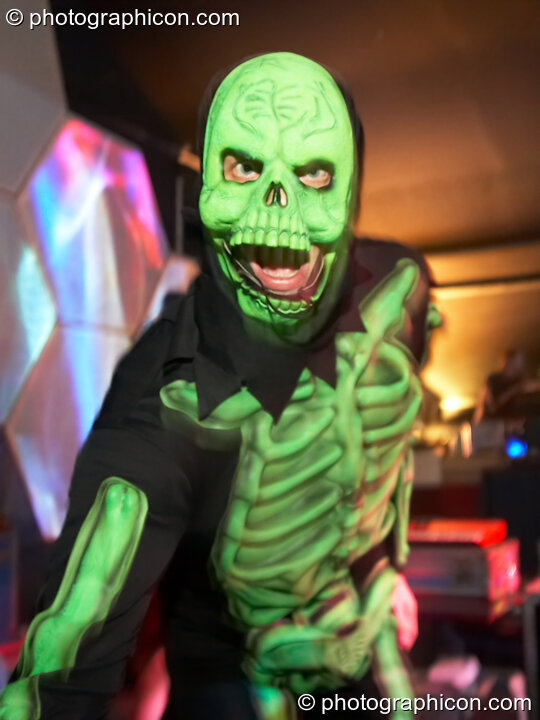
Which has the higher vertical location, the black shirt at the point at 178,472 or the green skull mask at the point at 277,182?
the green skull mask at the point at 277,182

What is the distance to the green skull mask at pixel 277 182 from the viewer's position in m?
0.77

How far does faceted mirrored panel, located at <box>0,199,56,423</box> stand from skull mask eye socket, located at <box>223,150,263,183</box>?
0.87 feet

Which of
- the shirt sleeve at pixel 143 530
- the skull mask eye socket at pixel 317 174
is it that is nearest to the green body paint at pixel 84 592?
the shirt sleeve at pixel 143 530

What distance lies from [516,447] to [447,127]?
40cm

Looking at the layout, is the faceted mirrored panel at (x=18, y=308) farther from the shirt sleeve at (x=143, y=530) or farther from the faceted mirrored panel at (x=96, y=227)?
the shirt sleeve at (x=143, y=530)

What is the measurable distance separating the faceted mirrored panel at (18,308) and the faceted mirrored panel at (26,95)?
0.19ft

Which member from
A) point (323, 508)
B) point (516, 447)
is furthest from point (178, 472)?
point (516, 447)

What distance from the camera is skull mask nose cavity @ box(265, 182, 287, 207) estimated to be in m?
0.77

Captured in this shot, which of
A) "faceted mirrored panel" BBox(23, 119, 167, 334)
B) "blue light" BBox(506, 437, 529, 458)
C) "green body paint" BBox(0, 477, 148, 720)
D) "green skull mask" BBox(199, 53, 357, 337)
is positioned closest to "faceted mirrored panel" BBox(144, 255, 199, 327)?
"faceted mirrored panel" BBox(23, 119, 167, 334)

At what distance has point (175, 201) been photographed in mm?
938

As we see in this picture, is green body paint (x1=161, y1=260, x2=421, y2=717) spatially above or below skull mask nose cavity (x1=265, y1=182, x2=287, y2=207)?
below

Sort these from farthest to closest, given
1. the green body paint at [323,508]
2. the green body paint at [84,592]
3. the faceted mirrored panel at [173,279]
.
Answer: the faceted mirrored panel at [173,279] → the green body paint at [323,508] → the green body paint at [84,592]

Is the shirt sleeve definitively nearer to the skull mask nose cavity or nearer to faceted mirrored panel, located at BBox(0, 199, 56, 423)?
faceted mirrored panel, located at BBox(0, 199, 56, 423)

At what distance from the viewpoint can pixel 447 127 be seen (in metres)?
0.94
